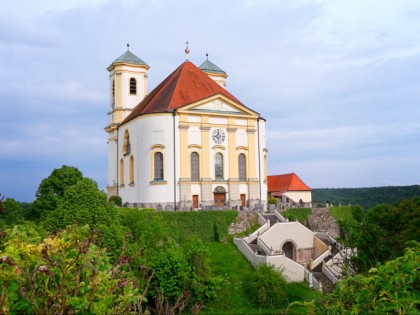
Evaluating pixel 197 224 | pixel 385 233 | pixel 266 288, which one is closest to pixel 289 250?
pixel 197 224

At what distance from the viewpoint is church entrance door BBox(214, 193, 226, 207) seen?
40.3 metres

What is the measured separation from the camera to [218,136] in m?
41.1

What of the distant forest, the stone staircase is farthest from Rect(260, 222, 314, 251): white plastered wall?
the distant forest

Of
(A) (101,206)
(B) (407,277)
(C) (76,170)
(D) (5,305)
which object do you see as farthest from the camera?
(C) (76,170)

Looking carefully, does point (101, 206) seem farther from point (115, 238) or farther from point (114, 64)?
point (114, 64)

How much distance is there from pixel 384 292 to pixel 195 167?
3509 centimetres

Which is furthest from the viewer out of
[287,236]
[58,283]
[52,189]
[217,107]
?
[217,107]

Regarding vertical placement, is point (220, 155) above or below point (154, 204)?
above

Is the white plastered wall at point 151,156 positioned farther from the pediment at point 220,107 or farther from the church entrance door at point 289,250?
the church entrance door at point 289,250

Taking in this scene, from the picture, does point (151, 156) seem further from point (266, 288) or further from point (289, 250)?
point (266, 288)

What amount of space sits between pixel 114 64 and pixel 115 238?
2941 cm

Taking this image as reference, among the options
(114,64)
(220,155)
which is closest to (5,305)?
(220,155)

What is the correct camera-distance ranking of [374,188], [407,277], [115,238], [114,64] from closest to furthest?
[407,277]
[115,238]
[114,64]
[374,188]

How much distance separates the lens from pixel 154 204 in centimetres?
3891
